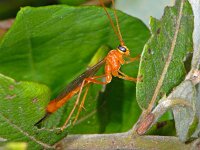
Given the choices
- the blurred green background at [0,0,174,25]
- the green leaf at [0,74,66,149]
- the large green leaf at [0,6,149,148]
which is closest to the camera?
the green leaf at [0,74,66,149]

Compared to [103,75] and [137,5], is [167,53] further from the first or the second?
[137,5]

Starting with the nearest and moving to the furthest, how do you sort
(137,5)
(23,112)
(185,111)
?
(23,112)
(185,111)
(137,5)

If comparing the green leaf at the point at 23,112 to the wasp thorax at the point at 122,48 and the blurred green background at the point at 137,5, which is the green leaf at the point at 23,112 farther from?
the blurred green background at the point at 137,5

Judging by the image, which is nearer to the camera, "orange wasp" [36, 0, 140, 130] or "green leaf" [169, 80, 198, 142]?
"green leaf" [169, 80, 198, 142]

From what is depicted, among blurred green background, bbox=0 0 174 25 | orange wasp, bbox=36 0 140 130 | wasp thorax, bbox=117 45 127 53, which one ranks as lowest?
orange wasp, bbox=36 0 140 130

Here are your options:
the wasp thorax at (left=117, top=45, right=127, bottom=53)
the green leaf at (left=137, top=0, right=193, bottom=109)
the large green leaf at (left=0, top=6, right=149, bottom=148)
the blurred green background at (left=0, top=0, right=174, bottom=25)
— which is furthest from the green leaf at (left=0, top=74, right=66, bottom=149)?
the blurred green background at (left=0, top=0, right=174, bottom=25)

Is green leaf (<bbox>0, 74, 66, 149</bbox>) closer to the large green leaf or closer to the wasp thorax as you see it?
the large green leaf

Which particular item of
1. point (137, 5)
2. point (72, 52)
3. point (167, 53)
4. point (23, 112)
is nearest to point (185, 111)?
point (167, 53)

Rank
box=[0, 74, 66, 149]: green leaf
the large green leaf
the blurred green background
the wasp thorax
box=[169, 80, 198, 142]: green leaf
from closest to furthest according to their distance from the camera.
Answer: box=[0, 74, 66, 149]: green leaf < box=[169, 80, 198, 142]: green leaf < the large green leaf < the wasp thorax < the blurred green background
